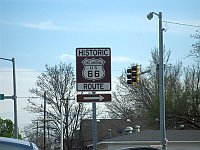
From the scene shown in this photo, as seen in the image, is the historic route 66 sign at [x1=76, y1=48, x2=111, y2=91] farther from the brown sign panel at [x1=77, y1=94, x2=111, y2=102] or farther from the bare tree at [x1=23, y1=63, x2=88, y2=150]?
the bare tree at [x1=23, y1=63, x2=88, y2=150]

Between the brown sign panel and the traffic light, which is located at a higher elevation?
the traffic light

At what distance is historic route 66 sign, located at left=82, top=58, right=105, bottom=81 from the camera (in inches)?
357

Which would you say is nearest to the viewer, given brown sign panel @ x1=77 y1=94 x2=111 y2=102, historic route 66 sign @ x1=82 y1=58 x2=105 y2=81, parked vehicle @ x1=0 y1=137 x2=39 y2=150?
parked vehicle @ x1=0 y1=137 x2=39 y2=150

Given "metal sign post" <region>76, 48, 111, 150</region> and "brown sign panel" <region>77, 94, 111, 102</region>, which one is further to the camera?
"brown sign panel" <region>77, 94, 111, 102</region>

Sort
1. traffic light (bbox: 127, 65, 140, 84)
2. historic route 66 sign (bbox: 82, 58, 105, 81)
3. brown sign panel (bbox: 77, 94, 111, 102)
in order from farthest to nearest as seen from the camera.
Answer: traffic light (bbox: 127, 65, 140, 84)
brown sign panel (bbox: 77, 94, 111, 102)
historic route 66 sign (bbox: 82, 58, 105, 81)

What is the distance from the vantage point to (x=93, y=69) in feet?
29.9

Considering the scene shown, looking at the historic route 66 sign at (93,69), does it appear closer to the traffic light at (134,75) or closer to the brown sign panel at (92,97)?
the brown sign panel at (92,97)

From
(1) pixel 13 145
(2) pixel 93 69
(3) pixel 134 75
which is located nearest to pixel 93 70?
(2) pixel 93 69

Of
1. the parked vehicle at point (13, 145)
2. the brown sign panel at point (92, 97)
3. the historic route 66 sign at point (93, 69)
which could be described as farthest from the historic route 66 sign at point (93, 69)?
the parked vehicle at point (13, 145)

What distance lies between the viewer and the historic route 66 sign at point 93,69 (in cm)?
907

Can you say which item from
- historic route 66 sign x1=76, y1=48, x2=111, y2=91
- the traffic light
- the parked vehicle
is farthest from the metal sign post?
the traffic light

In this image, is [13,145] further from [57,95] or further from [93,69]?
[57,95]

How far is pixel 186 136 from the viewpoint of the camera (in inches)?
1651

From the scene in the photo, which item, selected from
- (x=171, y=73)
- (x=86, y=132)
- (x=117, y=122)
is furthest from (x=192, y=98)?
(x=86, y=132)
